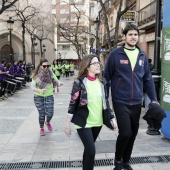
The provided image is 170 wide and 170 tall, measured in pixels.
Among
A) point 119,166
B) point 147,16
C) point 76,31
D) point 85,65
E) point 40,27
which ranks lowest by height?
point 119,166

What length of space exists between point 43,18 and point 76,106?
38.2 meters

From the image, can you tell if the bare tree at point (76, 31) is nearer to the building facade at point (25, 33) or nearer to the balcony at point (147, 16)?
the building facade at point (25, 33)

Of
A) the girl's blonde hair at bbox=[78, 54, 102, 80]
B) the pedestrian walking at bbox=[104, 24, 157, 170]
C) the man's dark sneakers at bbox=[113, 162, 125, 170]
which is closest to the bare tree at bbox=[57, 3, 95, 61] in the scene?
the pedestrian walking at bbox=[104, 24, 157, 170]

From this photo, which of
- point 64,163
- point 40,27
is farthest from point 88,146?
point 40,27

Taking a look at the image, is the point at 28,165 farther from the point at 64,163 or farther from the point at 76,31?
the point at 76,31

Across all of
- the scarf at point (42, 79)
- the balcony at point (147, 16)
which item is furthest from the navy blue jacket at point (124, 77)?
the balcony at point (147, 16)

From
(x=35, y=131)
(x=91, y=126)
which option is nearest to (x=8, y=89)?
(x=35, y=131)

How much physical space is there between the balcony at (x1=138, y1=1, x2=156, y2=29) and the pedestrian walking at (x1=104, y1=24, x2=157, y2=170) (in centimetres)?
1326

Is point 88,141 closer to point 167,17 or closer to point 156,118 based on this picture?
point 156,118

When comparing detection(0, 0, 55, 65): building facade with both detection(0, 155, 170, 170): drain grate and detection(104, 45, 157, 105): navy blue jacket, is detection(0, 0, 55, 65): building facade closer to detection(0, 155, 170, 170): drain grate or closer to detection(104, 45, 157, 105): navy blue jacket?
detection(0, 155, 170, 170): drain grate

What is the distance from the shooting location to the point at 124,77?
12.0 feet

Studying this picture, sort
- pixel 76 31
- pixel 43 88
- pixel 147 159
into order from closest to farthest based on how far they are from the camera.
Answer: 1. pixel 147 159
2. pixel 43 88
3. pixel 76 31

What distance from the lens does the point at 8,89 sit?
1329 centimetres

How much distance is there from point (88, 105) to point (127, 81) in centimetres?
67
